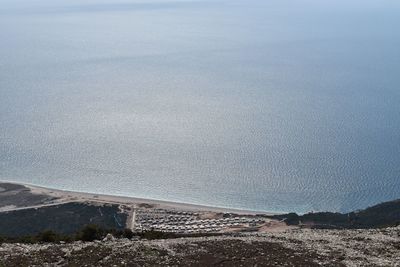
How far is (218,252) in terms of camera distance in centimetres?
2714

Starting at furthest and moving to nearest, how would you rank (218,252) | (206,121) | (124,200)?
(206,121)
(124,200)
(218,252)

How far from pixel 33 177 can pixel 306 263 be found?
5329 cm

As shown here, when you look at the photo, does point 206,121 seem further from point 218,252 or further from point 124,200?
point 218,252

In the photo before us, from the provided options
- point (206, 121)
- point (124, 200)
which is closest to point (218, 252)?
point (124, 200)

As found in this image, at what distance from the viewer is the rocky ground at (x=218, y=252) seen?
25.5 m

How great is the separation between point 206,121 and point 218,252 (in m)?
66.2

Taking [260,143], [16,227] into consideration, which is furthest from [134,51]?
[16,227]

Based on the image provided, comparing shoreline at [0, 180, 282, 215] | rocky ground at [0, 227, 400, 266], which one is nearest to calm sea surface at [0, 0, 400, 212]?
shoreline at [0, 180, 282, 215]

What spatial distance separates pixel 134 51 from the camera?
160 meters

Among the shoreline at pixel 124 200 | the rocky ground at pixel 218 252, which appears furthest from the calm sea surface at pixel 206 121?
the rocky ground at pixel 218 252

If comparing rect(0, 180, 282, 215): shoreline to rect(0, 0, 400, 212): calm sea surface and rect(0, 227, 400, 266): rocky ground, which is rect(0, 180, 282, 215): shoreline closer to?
rect(0, 0, 400, 212): calm sea surface

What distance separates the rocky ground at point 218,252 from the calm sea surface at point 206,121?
107ft

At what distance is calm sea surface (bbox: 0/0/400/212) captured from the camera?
6838 centimetres

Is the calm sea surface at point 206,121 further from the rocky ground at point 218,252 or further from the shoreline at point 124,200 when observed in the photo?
the rocky ground at point 218,252
